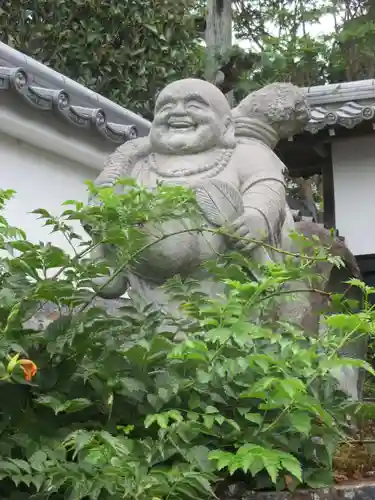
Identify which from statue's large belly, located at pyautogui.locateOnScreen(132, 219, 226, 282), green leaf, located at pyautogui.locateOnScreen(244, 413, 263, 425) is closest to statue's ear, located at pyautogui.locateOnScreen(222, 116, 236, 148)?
statue's large belly, located at pyautogui.locateOnScreen(132, 219, 226, 282)

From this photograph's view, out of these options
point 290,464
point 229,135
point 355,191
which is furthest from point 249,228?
point 355,191

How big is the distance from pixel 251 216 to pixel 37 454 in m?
1.65

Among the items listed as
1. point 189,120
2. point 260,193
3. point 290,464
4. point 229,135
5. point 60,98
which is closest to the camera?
point 290,464

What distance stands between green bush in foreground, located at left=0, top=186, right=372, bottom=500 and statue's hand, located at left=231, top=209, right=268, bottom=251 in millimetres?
854

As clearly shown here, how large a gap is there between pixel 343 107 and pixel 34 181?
398 centimetres

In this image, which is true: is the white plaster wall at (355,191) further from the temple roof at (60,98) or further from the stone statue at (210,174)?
the stone statue at (210,174)

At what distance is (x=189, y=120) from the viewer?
357 cm

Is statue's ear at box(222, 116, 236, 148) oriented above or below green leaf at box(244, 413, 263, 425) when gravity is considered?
above

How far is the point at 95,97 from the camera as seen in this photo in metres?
6.59

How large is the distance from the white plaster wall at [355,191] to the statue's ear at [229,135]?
5185mm

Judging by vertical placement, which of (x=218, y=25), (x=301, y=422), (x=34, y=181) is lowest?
(x=301, y=422)

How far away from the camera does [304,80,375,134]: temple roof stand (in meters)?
8.24

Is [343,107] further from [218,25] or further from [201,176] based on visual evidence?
[201,176]

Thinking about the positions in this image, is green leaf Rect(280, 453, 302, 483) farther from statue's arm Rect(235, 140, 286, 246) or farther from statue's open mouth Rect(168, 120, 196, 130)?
statue's open mouth Rect(168, 120, 196, 130)
